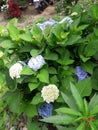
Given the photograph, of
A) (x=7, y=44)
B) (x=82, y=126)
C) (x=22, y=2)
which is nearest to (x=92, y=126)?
(x=82, y=126)

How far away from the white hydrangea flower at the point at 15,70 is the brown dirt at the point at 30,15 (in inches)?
241

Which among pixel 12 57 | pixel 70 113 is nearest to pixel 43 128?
pixel 12 57

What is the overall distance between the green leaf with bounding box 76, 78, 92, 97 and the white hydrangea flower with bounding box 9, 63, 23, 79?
1.34ft

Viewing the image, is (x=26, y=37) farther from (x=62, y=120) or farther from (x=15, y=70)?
(x=62, y=120)

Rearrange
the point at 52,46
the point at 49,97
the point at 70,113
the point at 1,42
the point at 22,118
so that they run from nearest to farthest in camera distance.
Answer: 1. the point at 70,113
2. the point at 49,97
3. the point at 52,46
4. the point at 1,42
5. the point at 22,118

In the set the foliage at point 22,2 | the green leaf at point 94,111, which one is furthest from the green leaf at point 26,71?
the foliage at point 22,2

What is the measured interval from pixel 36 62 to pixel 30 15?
6.90 metres

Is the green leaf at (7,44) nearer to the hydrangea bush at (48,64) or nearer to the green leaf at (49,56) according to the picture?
the hydrangea bush at (48,64)

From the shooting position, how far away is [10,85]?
8.13ft

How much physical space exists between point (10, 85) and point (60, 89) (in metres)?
0.37

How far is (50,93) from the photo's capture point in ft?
7.43

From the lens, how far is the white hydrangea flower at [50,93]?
2250 millimetres

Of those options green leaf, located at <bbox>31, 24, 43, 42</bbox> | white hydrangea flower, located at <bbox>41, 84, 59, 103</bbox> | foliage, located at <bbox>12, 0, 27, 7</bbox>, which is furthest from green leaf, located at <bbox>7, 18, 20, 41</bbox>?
foliage, located at <bbox>12, 0, 27, 7</bbox>

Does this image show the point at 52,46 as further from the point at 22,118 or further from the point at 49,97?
the point at 22,118
